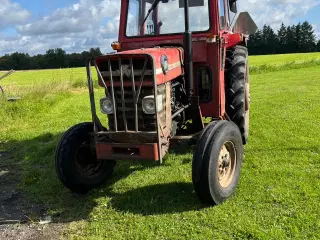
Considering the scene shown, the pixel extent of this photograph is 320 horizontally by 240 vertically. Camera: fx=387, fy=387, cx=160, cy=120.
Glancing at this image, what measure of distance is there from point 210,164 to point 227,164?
59cm

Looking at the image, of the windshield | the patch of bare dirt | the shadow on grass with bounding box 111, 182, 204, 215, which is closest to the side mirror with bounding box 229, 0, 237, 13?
the windshield

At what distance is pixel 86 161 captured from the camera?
4.85 meters

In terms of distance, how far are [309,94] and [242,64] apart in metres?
6.09

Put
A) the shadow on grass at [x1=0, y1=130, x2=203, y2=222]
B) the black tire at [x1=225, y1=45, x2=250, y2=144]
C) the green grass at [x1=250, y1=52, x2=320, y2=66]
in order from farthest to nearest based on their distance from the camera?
the green grass at [x1=250, y1=52, x2=320, y2=66]
the black tire at [x1=225, y1=45, x2=250, y2=144]
the shadow on grass at [x1=0, y1=130, x2=203, y2=222]

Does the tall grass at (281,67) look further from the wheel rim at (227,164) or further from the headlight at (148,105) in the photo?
the headlight at (148,105)

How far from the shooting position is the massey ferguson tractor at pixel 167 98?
3939mm

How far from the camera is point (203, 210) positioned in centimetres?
398

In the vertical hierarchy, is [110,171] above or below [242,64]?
below

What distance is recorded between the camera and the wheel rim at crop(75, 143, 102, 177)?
471 cm

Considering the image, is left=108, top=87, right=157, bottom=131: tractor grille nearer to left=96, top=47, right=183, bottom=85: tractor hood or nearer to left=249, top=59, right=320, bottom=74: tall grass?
left=96, top=47, right=183, bottom=85: tractor hood

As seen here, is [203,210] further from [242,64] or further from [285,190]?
[242,64]

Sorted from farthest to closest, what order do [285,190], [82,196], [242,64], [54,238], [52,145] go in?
[52,145], [242,64], [82,196], [285,190], [54,238]

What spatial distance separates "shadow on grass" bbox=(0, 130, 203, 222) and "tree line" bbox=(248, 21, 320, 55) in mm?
60096

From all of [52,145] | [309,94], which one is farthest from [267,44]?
[52,145]
